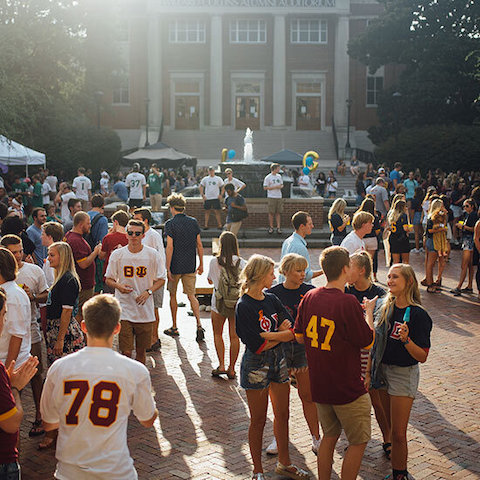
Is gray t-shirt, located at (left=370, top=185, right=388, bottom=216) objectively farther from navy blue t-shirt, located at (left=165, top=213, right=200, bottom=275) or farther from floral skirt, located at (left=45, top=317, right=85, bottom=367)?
floral skirt, located at (left=45, top=317, right=85, bottom=367)

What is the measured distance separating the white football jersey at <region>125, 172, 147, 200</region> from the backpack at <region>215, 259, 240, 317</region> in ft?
44.6

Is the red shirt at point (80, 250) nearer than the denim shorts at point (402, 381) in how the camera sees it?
No

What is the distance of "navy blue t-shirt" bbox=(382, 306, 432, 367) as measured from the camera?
18.6 ft

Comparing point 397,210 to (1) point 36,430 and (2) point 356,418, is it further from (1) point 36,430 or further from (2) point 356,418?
(2) point 356,418

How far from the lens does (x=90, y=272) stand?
884 centimetres

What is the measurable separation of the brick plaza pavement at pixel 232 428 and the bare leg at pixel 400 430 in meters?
0.36

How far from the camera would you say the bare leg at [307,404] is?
640cm

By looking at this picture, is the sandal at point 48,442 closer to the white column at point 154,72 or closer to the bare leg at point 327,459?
the bare leg at point 327,459

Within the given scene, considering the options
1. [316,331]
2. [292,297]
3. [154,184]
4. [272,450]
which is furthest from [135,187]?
[316,331]

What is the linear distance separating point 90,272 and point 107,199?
19.4m

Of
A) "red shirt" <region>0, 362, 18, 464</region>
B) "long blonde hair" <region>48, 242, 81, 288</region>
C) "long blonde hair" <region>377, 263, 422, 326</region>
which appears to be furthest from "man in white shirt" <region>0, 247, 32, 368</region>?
"long blonde hair" <region>377, 263, 422, 326</region>

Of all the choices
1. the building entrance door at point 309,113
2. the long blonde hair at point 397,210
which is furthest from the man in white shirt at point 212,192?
the building entrance door at point 309,113

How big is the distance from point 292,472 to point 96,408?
2.46 meters

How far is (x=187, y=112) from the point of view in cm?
5316
